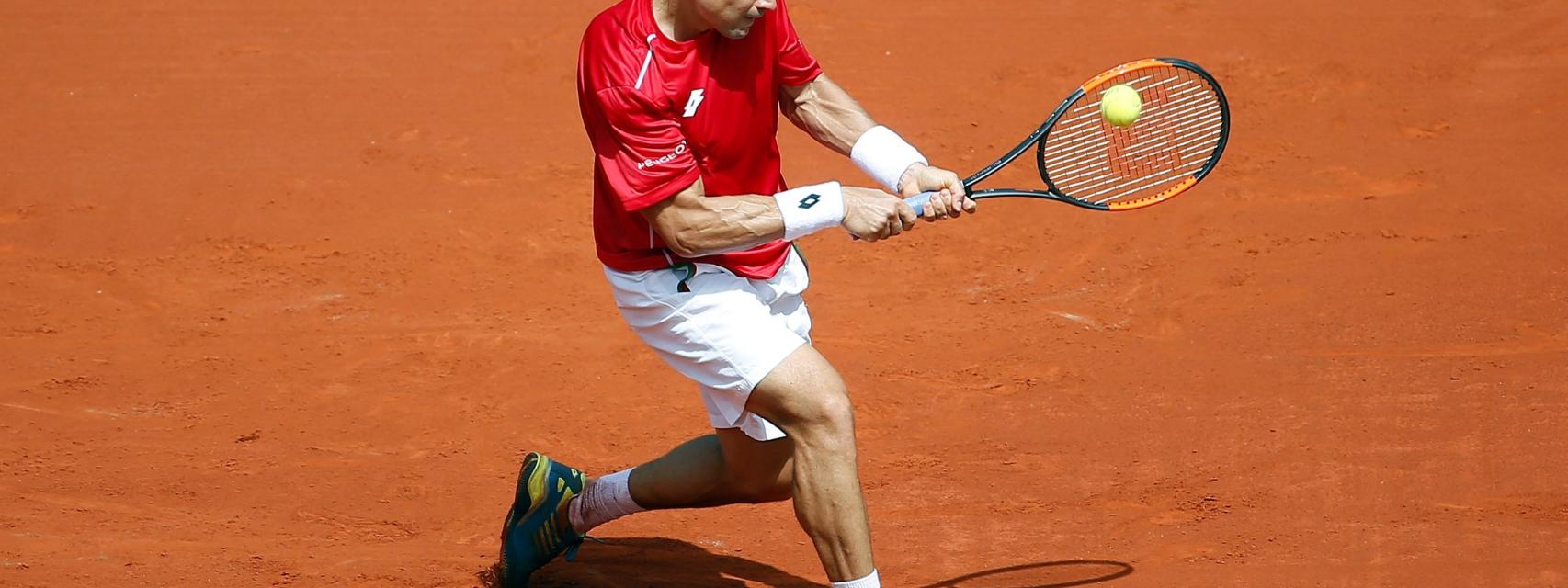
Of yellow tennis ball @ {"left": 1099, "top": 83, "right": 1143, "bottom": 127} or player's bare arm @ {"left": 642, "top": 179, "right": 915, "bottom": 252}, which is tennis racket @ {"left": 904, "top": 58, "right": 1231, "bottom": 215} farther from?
player's bare arm @ {"left": 642, "top": 179, "right": 915, "bottom": 252}

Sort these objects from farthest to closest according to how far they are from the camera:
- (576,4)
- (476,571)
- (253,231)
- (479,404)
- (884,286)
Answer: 1. (576,4)
2. (253,231)
3. (884,286)
4. (479,404)
5. (476,571)

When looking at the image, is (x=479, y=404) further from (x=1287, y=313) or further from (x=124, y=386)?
(x=1287, y=313)

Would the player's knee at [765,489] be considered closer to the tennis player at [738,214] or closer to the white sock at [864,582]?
the tennis player at [738,214]

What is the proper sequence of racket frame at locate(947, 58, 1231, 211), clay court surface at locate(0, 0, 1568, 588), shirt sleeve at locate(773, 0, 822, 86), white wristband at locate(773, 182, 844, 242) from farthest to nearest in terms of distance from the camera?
1. clay court surface at locate(0, 0, 1568, 588)
2. racket frame at locate(947, 58, 1231, 211)
3. shirt sleeve at locate(773, 0, 822, 86)
4. white wristband at locate(773, 182, 844, 242)

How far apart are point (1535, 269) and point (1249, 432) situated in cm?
206

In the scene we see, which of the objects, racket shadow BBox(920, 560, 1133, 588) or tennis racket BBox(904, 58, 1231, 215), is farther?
tennis racket BBox(904, 58, 1231, 215)

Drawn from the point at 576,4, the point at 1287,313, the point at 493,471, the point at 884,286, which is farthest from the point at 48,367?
the point at 1287,313

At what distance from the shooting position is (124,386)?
6363 millimetres

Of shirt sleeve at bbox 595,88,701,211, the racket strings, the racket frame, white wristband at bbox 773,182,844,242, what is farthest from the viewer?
the racket strings

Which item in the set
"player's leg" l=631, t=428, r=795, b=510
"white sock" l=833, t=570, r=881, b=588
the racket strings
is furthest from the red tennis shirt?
the racket strings

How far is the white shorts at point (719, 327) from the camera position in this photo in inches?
167

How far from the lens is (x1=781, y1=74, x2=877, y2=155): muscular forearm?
4668mm

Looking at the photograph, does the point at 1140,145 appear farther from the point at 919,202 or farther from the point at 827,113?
the point at 919,202

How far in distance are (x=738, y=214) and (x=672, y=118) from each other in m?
0.29
